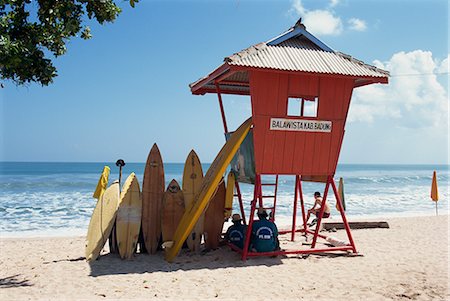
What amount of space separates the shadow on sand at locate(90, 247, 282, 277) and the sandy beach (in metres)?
0.02

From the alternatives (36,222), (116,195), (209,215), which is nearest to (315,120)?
A: (209,215)

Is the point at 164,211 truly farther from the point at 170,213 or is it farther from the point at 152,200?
the point at 152,200

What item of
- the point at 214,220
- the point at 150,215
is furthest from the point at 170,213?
the point at 214,220

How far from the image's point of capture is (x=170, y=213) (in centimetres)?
927

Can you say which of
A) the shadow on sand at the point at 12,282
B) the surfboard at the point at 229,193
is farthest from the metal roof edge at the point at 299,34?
the shadow on sand at the point at 12,282

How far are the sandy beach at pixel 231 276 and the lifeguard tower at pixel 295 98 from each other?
740 millimetres

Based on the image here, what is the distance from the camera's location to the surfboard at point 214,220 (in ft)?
Answer: 31.0

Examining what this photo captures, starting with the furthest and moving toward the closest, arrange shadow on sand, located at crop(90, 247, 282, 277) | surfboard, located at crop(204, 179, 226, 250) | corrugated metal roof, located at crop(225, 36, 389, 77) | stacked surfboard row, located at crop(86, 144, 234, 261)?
surfboard, located at crop(204, 179, 226, 250) → stacked surfboard row, located at crop(86, 144, 234, 261) → corrugated metal roof, located at crop(225, 36, 389, 77) → shadow on sand, located at crop(90, 247, 282, 277)

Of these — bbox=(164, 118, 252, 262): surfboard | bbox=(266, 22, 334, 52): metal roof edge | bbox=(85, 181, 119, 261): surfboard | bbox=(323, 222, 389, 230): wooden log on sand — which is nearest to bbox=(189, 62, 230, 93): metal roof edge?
bbox=(164, 118, 252, 262): surfboard

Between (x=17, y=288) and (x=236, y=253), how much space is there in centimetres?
419

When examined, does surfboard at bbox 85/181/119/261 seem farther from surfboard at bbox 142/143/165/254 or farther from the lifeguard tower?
the lifeguard tower

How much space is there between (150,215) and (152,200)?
33 cm

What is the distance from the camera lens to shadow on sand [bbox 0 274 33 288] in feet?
22.2

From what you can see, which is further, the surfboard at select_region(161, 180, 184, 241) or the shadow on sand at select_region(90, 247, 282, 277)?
the surfboard at select_region(161, 180, 184, 241)
